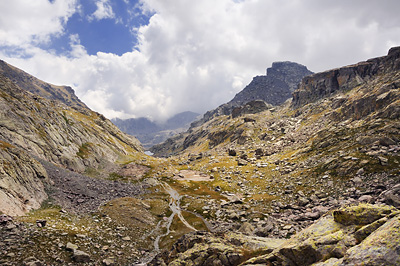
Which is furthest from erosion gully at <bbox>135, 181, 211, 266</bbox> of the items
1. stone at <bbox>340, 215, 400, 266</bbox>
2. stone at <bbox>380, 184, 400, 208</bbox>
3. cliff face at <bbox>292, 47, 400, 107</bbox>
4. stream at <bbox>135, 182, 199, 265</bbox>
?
cliff face at <bbox>292, 47, 400, 107</bbox>

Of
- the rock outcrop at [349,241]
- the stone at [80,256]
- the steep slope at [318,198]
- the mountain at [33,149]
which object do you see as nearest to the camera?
the rock outcrop at [349,241]

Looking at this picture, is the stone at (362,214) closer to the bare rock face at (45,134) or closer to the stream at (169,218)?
the stream at (169,218)

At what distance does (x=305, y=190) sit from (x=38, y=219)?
5968 cm

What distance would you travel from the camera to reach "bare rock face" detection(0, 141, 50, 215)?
3353cm

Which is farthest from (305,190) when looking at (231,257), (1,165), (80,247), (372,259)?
(1,165)

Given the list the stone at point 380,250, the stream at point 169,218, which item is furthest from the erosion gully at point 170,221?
the stone at point 380,250

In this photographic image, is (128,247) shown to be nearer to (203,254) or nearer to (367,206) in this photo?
(203,254)

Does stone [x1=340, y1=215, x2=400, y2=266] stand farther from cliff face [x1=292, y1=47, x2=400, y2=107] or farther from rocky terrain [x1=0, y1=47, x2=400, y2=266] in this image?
cliff face [x1=292, y1=47, x2=400, y2=107]

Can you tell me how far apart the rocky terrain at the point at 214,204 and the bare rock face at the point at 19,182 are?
0.29m

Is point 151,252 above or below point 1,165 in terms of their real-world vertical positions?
below

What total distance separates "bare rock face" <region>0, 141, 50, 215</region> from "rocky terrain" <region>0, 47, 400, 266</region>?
0.29 m

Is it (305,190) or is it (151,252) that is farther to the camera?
(305,190)

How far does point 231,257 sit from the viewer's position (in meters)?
21.9

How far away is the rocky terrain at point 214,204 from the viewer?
1680 cm
